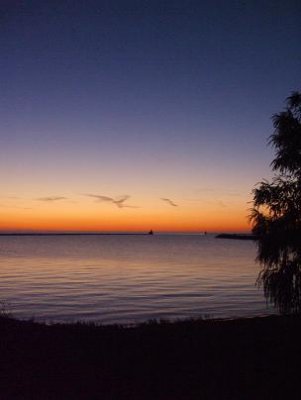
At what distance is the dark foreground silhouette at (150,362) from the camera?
925 centimetres

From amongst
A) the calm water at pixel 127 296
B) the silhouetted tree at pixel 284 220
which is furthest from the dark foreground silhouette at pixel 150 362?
the calm water at pixel 127 296

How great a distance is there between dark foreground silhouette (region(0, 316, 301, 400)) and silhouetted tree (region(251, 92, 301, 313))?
2246 mm

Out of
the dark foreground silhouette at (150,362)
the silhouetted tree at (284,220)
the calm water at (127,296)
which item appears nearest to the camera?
the dark foreground silhouette at (150,362)

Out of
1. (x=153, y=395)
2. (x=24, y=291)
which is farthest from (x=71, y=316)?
(x=153, y=395)

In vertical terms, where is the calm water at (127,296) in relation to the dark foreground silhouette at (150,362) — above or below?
below

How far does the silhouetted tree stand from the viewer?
56.9 ft

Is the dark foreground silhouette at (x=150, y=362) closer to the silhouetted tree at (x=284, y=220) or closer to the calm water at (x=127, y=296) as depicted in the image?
the silhouetted tree at (x=284, y=220)

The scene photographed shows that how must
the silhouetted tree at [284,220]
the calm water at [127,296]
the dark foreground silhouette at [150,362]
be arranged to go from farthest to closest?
the calm water at [127,296] → the silhouetted tree at [284,220] → the dark foreground silhouette at [150,362]

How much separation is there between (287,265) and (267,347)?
5.36 meters

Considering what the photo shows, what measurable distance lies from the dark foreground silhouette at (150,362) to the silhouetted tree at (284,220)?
2.25m

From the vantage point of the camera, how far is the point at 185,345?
42.0ft

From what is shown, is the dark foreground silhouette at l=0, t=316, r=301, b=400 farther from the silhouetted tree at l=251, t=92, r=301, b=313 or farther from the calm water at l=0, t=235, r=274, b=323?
the calm water at l=0, t=235, r=274, b=323

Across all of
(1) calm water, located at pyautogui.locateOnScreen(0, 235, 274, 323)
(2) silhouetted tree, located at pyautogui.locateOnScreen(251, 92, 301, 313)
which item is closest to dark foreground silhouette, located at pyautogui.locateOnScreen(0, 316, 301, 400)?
(2) silhouetted tree, located at pyautogui.locateOnScreen(251, 92, 301, 313)

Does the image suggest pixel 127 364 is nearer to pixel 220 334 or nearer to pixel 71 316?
pixel 220 334
